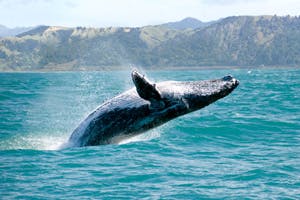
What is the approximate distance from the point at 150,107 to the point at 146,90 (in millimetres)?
942

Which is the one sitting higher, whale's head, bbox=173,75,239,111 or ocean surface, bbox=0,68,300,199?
whale's head, bbox=173,75,239,111

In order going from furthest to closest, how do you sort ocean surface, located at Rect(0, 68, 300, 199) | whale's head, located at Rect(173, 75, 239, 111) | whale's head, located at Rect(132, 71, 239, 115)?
whale's head, located at Rect(173, 75, 239, 111) → whale's head, located at Rect(132, 71, 239, 115) → ocean surface, located at Rect(0, 68, 300, 199)

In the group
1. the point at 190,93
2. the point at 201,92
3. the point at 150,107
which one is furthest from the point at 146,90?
the point at 201,92

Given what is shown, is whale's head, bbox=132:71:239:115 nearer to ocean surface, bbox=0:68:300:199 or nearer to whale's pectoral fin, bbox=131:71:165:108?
whale's pectoral fin, bbox=131:71:165:108

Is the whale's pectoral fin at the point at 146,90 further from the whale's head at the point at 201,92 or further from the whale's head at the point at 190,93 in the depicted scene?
the whale's head at the point at 201,92

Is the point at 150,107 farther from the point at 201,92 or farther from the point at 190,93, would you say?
the point at 201,92

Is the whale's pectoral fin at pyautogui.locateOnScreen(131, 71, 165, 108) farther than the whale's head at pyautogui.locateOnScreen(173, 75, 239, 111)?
No

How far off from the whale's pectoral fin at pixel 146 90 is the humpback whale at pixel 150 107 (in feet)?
0.10

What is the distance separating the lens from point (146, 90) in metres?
10.2

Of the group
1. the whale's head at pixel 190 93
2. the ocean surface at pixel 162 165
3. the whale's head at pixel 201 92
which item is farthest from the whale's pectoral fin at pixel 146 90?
the ocean surface at pixel 162 165

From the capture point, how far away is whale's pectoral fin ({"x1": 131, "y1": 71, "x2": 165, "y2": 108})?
32.3ft

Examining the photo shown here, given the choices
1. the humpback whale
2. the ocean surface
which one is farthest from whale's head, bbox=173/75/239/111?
the ocean surface

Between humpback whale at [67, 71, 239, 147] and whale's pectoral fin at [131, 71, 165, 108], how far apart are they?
3 cm

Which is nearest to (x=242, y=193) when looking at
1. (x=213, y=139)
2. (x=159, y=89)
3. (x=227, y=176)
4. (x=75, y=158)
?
(x=227, y=176)
